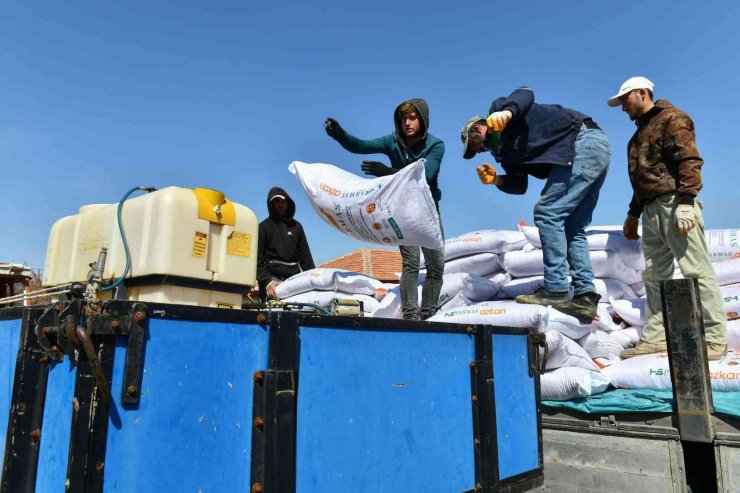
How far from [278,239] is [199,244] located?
271 cm

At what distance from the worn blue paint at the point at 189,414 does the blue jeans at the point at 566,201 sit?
233 cm

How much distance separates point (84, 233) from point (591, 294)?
274 cm

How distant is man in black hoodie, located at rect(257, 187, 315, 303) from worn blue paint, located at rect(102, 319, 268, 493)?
3.07 m

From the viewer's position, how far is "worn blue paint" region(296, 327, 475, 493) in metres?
1.40

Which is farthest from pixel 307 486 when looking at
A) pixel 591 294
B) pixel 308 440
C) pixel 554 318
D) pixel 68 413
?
pixel 591 294

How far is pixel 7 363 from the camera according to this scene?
4.47ft

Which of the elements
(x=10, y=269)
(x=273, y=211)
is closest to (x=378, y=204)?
(x=273, y=211)

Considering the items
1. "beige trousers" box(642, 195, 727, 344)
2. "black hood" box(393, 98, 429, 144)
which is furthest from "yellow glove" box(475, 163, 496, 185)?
"beige trousers" box(642, 195, 727, 344)

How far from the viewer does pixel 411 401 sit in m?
1.67

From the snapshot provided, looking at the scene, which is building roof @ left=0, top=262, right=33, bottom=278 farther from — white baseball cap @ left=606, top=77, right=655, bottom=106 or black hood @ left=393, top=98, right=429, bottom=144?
white baseball cap @ left=606, top=77, right=655, bottom=106

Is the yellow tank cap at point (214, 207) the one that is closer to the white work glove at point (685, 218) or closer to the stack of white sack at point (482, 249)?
the white work glove at point (685, 218)

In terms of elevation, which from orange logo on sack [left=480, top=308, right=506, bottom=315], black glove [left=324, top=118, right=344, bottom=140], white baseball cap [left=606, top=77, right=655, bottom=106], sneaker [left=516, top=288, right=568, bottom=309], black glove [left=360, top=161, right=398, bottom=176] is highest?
white baseball cap [left=606, top=77, right=655, bottom=106]

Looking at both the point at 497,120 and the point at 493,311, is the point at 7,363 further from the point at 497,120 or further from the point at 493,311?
the point at 497,120

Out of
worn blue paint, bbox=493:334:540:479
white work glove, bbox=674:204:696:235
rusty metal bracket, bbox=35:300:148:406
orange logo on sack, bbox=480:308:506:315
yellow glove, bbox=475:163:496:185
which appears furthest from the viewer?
yellow glove, bbox=475:163:496:185
